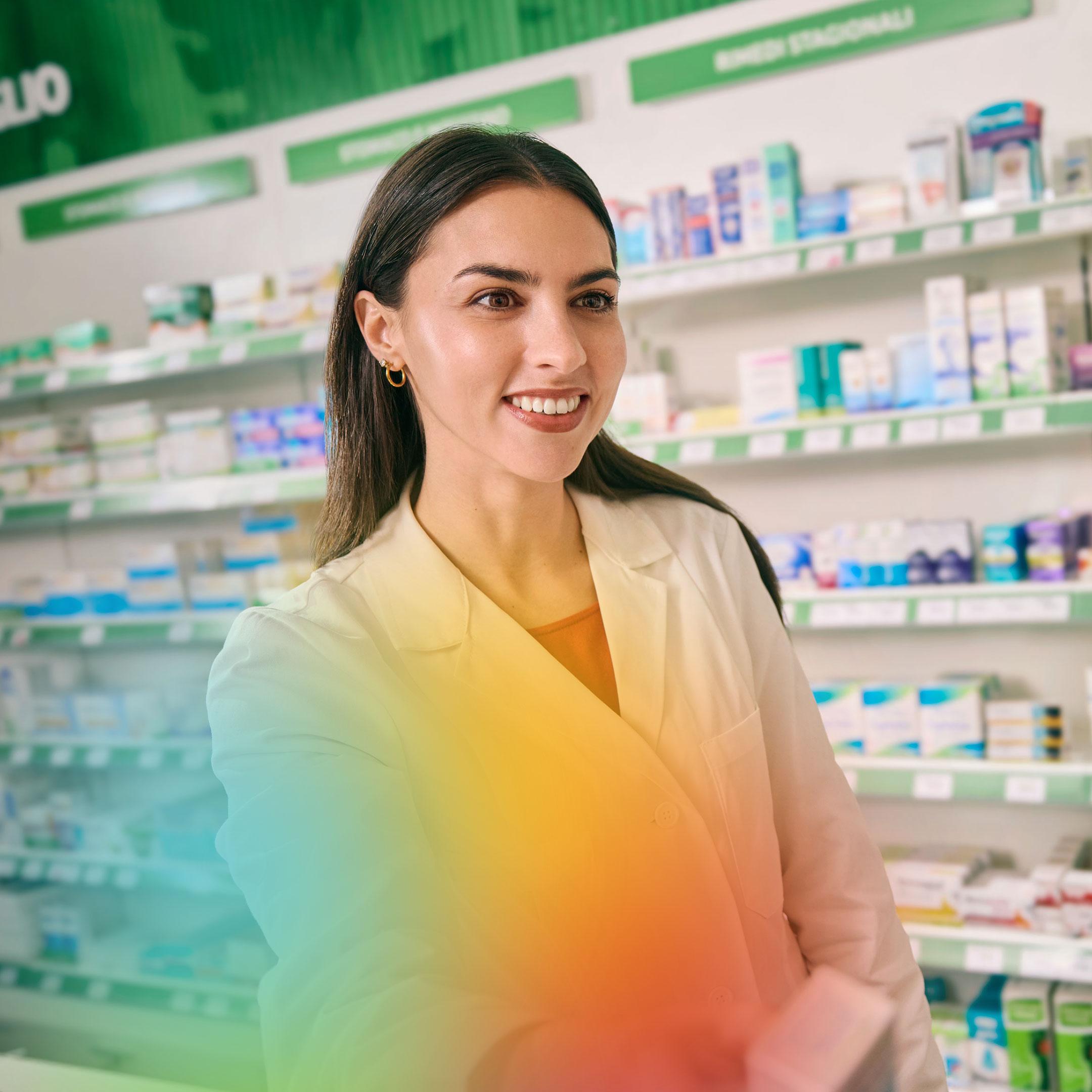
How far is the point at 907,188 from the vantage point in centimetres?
311

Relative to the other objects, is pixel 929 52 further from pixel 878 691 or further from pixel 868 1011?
pixel 868 1011

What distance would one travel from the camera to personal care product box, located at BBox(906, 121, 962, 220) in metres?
2.96

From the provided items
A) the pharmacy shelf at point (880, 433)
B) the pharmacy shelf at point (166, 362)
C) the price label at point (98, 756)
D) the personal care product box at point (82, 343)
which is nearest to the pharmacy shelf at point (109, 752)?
the price label at point (98, 756)

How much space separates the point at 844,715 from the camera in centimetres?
318

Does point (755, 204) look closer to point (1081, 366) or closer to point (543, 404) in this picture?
point (1081, 366)

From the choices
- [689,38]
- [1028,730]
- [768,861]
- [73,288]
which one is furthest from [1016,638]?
[73,288]

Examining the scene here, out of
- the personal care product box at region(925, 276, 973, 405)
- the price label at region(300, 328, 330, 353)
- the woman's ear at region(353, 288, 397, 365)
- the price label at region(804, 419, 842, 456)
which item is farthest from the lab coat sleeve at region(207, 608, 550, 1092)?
the price label at region(300, 328, 330, 353)

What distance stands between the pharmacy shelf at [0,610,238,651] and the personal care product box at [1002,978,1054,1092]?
2.57 metres

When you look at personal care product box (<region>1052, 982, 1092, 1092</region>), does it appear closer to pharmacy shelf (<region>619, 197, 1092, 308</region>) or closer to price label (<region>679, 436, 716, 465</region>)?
price label (<region>679, 436, 716, 465</region>)

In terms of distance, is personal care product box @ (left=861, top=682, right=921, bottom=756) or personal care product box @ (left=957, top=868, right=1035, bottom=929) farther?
personal care product box @ (left=861, top=682, right=921, bottom=756)

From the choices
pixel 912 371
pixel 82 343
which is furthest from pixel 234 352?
pixel 912 371

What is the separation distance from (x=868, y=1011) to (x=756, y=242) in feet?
9.08

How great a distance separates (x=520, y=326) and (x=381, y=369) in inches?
12.0

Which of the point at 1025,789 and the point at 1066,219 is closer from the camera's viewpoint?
the point at 1066,219
